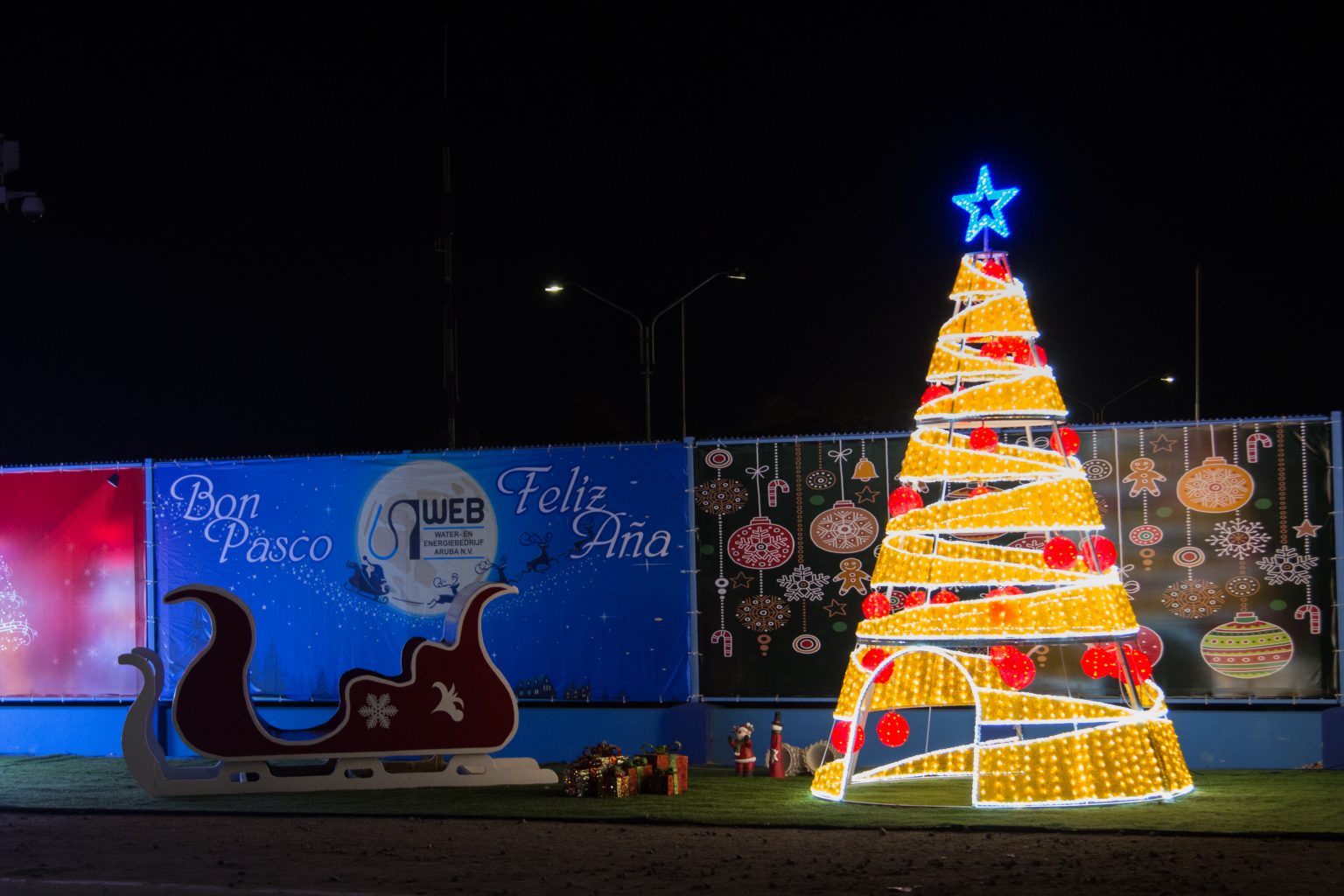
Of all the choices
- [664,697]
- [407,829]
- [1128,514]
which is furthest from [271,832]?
[1128,514]

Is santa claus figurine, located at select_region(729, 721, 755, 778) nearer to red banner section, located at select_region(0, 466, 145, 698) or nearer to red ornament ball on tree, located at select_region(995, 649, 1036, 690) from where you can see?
red ornament ball on tree, located at select_region(995, 649, 1036, 690)

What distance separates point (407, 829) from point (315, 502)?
20.1ft

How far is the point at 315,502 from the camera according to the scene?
56.3ft

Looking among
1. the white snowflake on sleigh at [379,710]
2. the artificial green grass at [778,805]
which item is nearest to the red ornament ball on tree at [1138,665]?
the artificial green grass at [778,805]

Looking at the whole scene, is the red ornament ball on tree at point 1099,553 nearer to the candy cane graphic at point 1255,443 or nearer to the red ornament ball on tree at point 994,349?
the red ornament ball on tree at point 994,349

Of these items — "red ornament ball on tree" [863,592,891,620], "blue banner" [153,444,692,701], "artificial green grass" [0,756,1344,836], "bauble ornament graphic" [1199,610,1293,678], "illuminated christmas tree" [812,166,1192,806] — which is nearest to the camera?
"artificial green grass" [0,756,1344,836]

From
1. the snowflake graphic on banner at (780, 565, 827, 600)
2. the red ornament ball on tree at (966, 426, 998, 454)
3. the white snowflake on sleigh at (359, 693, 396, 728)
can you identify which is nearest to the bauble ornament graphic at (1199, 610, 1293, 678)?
the snowflake graphic on banner at (780, 565, 827, 600)

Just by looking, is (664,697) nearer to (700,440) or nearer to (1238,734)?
(700,440)

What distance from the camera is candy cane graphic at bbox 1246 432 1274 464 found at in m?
14.6

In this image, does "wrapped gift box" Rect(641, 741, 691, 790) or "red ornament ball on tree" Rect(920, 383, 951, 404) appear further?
"wrapped gift box" Rect(641, 741, 691, 790)

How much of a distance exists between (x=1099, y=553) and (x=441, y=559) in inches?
276

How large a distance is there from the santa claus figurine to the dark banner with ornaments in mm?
1095

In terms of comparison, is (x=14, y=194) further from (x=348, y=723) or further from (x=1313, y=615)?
(x=1313, y=615)

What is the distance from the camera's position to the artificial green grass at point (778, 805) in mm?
11180
